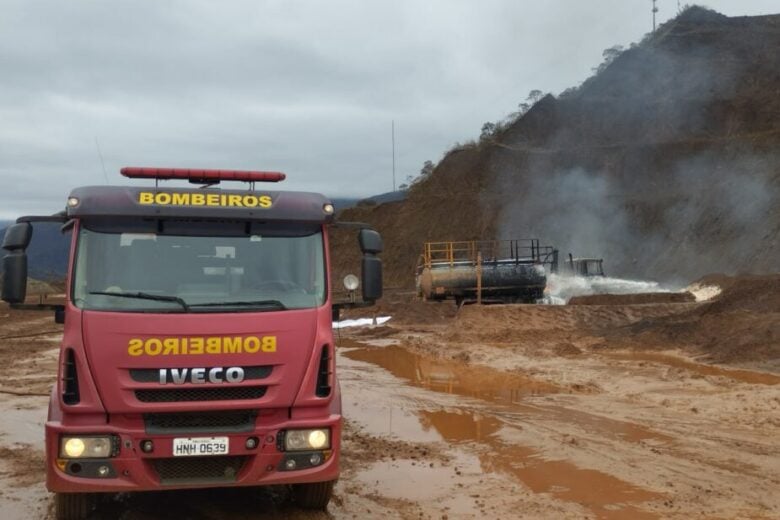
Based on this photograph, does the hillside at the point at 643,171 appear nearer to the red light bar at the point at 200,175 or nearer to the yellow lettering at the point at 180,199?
the red light bar at the point at 200,175

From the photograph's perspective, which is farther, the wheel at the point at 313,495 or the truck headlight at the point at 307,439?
the wheel at the point at 313,495

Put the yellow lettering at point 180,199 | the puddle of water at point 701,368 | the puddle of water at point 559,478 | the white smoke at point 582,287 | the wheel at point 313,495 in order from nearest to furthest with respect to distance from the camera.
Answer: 1. the yellow lettering at point 180,199
2. the wheel at point 313,495
3. the puddle of water at point 559,478
4. the puddle of water at point 701,368
5. the white smoke at point 582,287

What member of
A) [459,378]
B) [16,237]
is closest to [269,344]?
[16,237]

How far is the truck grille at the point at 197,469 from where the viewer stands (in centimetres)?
510

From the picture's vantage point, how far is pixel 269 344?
5.22 meters

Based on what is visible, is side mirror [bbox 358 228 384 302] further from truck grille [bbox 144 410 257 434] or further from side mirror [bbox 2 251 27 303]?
side mirror [bbox 2 251 27 303]

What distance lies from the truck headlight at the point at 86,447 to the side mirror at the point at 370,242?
2408 millimetres

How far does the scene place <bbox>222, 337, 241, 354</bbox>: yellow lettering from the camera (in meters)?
5.13

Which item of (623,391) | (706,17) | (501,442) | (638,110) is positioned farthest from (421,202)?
(501,442)

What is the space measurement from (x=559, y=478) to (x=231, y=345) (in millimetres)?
3691

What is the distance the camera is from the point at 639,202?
46156 mm

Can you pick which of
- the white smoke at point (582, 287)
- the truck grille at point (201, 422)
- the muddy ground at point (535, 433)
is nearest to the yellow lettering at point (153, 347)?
the truck grille at point (201, 422)

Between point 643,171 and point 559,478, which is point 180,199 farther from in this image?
point 643,171

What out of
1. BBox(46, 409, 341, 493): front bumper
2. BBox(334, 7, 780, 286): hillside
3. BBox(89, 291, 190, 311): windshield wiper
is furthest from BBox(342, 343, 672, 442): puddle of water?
BBox(334, 7, 780, 286): hillside
